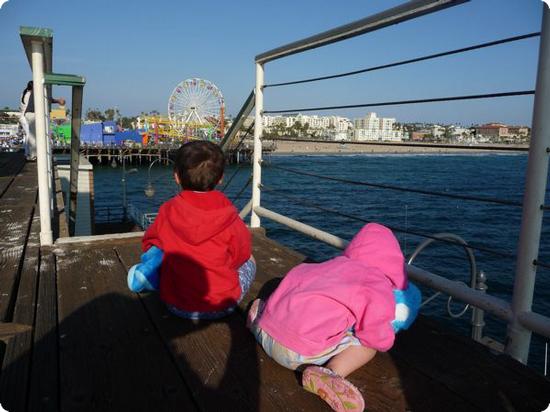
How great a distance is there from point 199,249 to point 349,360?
65cm

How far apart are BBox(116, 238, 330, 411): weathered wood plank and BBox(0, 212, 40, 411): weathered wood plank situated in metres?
0.41

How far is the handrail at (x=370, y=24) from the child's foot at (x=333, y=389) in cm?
138

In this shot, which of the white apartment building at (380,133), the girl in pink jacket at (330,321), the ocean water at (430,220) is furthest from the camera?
the ocean water at (430,220)

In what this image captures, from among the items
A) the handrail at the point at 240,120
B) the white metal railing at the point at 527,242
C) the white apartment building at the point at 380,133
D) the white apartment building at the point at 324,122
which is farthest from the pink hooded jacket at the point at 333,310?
the handrail at the point at 240,120

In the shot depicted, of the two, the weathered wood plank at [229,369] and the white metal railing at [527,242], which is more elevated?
the white metal railing at [527,242]

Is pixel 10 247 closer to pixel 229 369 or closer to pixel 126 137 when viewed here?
pixel 229 369

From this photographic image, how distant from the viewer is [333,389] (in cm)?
113

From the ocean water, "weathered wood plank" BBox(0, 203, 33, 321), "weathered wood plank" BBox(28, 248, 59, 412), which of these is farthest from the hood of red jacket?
the ocean water

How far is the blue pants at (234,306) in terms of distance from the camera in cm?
161

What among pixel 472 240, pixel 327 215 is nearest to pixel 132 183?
pixel 327 215

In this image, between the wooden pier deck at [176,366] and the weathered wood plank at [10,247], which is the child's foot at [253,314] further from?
the weathered wood plank at [10,247]

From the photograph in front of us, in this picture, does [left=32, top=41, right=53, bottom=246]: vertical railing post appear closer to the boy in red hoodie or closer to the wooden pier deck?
the wooden pier deck

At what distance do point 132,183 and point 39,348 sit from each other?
113 ft

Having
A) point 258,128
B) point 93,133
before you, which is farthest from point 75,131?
point 93,133
